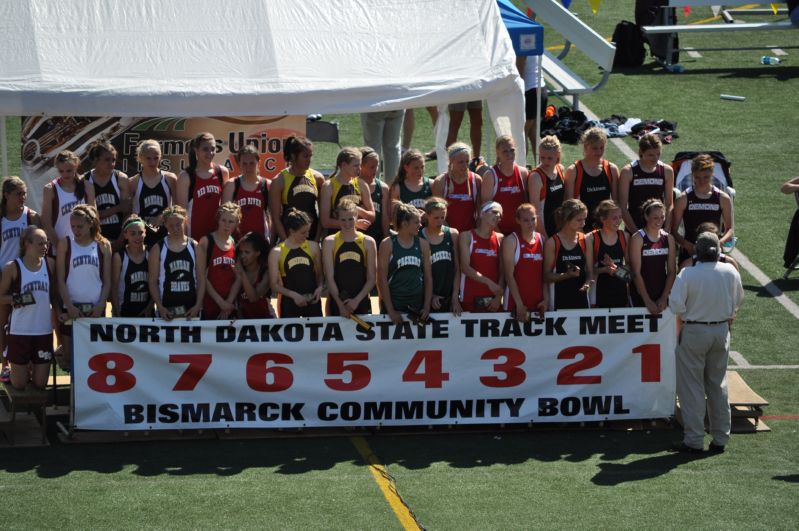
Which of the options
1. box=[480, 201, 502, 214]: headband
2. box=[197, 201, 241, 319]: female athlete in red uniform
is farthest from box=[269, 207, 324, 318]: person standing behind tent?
box=[480, 201, 502, 214]: headband

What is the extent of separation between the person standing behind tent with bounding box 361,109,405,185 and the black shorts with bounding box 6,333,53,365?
220 inches

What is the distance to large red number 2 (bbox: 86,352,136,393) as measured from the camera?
9703 millimetres

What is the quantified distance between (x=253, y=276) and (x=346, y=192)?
115cm

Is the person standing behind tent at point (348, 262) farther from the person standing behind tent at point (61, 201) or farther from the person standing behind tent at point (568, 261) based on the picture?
the person standing behind tent at point (61, 201)

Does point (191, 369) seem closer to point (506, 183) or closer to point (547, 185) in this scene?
point (506, 183)

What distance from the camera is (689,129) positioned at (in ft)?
62.1

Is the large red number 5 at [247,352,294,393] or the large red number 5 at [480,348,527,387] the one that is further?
the large red number 5 at [480,348,527,387]

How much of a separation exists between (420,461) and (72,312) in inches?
113

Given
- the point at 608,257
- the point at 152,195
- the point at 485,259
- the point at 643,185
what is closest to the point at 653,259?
the point at 608,257

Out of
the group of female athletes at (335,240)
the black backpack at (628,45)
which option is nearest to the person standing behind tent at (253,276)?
the group of female athletes at (335,240)

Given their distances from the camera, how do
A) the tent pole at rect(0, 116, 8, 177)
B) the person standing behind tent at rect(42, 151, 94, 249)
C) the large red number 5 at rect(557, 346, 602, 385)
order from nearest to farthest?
the large red number 5 at rect(557, 346, 602, 385)
the person standing behind tent at rect(42, 151, 94, 249)
the tent pole at rect(0, 116, 8, 177)

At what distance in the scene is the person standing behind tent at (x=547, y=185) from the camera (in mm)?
10688

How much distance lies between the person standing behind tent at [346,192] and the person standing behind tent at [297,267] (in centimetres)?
70

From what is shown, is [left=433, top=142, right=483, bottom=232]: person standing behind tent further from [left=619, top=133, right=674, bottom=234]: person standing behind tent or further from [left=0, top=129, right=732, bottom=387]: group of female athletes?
[left=619, top=133, right=674, bottom=234]: person standing behind tent
